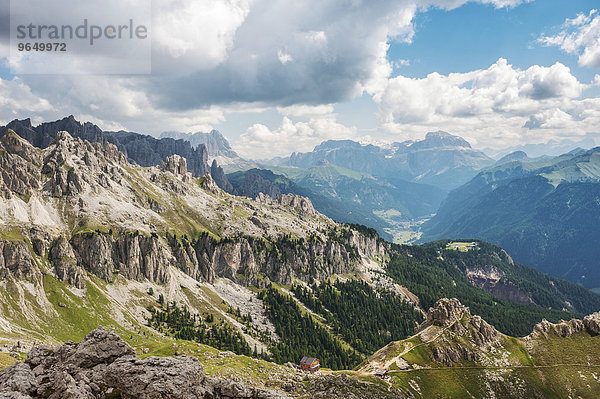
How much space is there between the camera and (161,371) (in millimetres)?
44031

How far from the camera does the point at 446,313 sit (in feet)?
495

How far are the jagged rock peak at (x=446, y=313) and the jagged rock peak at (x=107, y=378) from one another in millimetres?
123775

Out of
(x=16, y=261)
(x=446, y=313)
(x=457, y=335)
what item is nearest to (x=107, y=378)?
(x=457, y=335)

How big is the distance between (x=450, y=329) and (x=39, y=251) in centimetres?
22036

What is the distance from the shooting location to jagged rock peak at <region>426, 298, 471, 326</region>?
494 ft

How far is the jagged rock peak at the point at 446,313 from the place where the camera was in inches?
5925

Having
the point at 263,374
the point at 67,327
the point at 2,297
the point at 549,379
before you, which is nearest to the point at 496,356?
the point at 549,379

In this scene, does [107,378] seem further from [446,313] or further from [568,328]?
[568,328]

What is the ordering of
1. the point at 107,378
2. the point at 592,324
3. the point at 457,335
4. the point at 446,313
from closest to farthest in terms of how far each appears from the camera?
the point at 107,378
the point at 457,335
the point at 446,313
the point at 592,324

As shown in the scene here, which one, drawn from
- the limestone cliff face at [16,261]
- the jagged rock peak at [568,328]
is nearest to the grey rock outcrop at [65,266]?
the limestone cliff face at [16,261]

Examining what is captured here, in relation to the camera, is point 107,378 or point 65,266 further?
point 65,266

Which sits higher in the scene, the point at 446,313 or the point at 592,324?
the point at 446,313

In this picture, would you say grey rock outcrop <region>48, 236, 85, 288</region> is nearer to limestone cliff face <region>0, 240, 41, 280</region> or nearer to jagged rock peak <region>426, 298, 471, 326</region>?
limestone cliff face <region>0, 240, 41, 280</region>

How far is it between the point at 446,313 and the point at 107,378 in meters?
143
